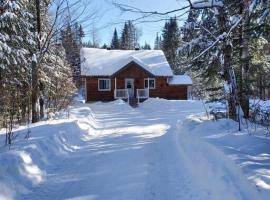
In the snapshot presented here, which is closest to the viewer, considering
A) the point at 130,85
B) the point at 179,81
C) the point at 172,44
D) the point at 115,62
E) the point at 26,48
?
the point at 26,48

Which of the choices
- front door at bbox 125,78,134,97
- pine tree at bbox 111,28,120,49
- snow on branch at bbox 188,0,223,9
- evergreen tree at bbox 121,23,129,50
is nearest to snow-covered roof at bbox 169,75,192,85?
front door at bbox 125,78,134,97

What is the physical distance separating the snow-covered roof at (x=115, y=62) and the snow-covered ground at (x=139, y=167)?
1097 inches

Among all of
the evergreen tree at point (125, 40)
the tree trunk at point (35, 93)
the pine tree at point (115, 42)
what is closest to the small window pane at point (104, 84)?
Answer: the tree trunk at point (35, 93)

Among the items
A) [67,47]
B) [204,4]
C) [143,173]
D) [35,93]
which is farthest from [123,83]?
[204,4]

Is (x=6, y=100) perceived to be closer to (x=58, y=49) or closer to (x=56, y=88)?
(x=56, y=88)

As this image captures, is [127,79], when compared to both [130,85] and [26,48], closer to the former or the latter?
[130,85]

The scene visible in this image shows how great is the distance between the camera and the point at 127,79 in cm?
4128

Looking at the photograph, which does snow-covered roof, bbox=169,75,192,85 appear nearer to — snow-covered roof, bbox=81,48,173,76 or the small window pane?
snow-covered roof, bbox=81,48,173,76

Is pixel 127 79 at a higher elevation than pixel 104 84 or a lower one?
higher

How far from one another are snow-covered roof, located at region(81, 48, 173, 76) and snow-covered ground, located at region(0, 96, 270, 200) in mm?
27855

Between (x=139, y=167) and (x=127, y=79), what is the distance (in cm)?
A: 3310

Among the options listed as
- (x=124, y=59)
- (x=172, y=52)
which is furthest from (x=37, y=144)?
(x=172, y=52)

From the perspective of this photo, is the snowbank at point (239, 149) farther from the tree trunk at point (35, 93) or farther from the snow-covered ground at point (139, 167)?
the tree trunk at point (35, 93)

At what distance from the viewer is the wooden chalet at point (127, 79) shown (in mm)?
39625
